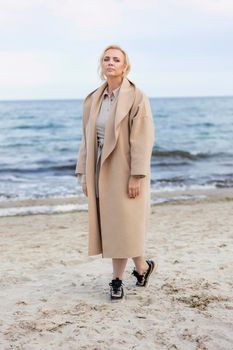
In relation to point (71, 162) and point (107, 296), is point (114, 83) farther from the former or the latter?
point (71, 162)

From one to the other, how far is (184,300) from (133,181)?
3.26 feet

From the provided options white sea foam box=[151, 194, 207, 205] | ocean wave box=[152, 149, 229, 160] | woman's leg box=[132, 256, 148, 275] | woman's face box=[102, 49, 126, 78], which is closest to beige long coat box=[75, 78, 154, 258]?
woman's face box=[102, 49, 126, 78]

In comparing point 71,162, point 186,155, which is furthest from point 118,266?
point 186,155

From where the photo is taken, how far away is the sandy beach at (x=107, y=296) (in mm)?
3215

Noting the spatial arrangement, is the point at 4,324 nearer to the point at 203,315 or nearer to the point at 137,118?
the point at 203,315

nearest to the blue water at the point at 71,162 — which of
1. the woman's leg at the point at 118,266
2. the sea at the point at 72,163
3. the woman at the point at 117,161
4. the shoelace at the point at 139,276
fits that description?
the sea at the point at 72,163

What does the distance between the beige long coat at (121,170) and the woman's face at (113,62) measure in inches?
4.3

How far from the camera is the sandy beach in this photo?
10.5 feet

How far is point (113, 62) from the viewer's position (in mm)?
3652

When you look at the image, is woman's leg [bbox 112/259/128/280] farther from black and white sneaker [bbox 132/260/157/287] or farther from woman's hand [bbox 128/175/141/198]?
woman's hand [bbox 128/175/141/198]

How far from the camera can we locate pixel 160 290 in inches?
161

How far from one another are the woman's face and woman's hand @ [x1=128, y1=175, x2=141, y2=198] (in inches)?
29.7

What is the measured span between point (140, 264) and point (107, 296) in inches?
14.1

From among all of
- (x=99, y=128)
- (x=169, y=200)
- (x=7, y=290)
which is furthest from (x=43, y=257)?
(x=169, y=200)
